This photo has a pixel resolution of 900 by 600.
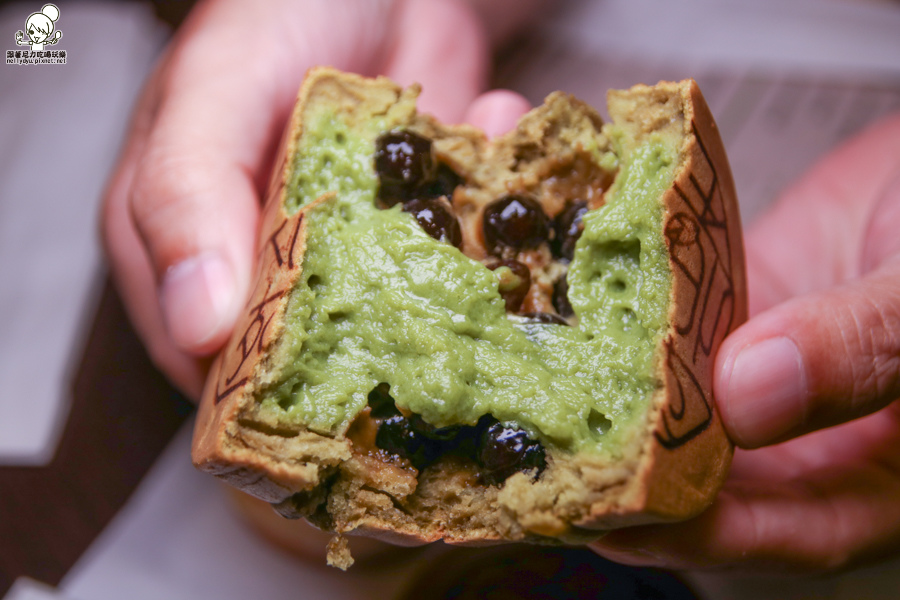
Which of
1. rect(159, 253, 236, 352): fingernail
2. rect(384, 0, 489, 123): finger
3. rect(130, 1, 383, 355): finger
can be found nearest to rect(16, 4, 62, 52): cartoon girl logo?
rect(130, 1, 383, 355): finger

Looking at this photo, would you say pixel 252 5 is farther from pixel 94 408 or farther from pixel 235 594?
pixel 235 594

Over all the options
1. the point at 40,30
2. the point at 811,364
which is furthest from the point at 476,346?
the point at 40,30

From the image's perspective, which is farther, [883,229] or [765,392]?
[883,229]

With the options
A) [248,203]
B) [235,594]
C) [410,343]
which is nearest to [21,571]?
[235,594]

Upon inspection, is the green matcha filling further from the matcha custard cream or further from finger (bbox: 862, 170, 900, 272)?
finger (bbox: 862, 170, 900, 272)

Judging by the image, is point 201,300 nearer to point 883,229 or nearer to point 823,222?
point 883,229

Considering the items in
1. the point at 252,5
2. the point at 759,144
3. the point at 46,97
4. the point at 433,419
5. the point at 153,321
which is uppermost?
the point at 759,144

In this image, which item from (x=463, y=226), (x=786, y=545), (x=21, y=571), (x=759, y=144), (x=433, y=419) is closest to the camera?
(x=433, y=419)
